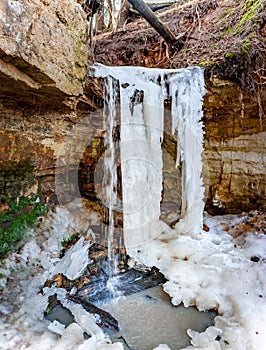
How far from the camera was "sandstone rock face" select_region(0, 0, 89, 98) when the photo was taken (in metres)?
1.52

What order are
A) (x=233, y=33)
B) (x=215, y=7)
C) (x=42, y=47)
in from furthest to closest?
(x=215, y=7), (x=233, y=33), (x=42, y=47)

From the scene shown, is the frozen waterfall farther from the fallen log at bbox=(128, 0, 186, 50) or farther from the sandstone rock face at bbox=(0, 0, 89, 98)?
the fallen log at bbox=(128, 0, 186, 50)

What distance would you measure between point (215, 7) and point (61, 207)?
4.49m

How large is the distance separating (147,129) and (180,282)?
1887 mm

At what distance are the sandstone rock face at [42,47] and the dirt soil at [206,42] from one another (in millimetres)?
1722

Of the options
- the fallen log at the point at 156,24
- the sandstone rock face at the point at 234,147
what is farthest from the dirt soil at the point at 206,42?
the sandstone rock face at the point at 234,147

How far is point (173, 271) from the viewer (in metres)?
2.70

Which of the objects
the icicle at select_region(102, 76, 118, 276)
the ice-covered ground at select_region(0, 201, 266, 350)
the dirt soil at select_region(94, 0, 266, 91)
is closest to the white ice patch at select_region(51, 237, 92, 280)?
the ice-covered ground at select_region(0, 201, 266, 350)

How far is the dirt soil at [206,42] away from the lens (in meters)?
3.01

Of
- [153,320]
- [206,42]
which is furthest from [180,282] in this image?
[206,42]

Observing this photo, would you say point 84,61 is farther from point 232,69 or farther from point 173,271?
point 173,271

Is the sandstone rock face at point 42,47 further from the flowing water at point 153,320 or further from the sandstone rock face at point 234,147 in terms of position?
the flowing water at point 153,320

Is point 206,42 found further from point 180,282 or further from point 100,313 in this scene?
point 100,313

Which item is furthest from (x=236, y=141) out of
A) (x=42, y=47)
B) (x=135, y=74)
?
(x=42, y=47)
